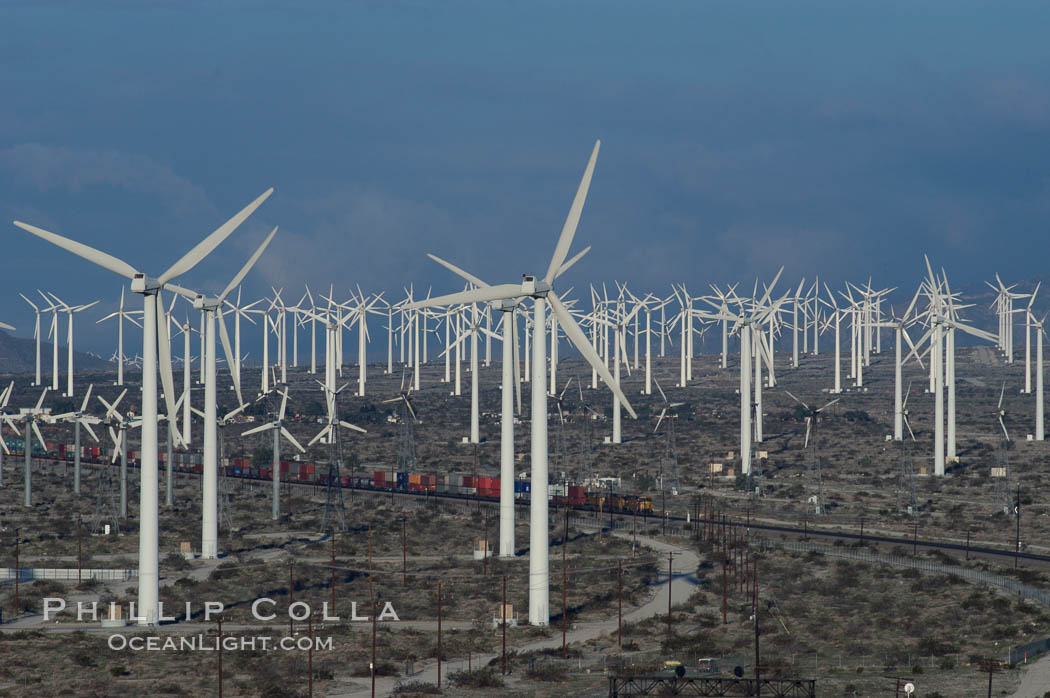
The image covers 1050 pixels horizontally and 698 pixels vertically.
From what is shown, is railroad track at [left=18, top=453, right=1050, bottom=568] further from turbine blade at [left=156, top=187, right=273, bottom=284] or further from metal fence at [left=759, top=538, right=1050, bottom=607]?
turbine blade at [left=156, top=187, right=273, bottom=284]

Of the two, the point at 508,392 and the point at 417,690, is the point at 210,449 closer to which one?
the point at 508,392

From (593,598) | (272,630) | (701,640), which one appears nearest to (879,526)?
(593,598)

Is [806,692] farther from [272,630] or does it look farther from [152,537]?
[152,537]

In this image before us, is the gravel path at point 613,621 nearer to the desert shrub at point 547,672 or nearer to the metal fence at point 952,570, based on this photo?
the desert shrub at point 547,672

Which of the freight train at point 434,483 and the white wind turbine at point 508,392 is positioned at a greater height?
the white wind turbine at point 508,392

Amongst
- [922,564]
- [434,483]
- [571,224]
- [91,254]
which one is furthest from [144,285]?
[434,483]

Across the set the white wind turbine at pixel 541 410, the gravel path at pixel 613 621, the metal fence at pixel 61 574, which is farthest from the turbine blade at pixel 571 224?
the metal fence at pixel 61 574

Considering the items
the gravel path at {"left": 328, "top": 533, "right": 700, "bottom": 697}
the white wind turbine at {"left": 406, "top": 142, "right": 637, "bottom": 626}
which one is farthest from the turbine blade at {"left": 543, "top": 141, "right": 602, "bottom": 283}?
the gravel path at {"left": 328, "top": 533, "right": 700, "bottom": 697}

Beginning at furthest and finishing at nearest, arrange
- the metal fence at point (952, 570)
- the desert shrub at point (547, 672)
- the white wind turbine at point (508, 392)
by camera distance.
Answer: the white wind turbine at point (508, 392) → the metal fence at point (952, 570) → the desert shrub at point (547, 672)
